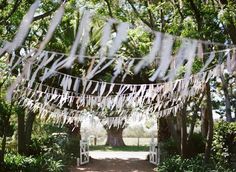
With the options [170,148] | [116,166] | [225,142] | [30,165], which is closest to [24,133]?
[116,166]

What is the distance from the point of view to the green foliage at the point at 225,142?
13445mm

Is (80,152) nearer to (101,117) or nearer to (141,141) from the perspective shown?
(101,117)

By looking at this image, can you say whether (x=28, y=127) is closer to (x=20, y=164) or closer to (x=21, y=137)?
(x=21, y=137)

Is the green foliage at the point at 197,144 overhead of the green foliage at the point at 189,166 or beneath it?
overhead

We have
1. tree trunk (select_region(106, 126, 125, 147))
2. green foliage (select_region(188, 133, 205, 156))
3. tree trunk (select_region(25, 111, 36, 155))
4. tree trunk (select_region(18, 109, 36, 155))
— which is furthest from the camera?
tree trunk (select_region(106, 126, 125, 147))

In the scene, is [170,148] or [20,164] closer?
[20,164]

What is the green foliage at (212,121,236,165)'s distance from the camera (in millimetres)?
13445

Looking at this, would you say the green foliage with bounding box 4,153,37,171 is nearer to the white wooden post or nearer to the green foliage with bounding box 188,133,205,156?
the white wooden post

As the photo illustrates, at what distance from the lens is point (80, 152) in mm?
17969

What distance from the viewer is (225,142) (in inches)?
536

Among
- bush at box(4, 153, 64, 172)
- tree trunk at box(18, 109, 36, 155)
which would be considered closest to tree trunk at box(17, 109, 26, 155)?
tree trunk at box(18, 109, 36, 155)

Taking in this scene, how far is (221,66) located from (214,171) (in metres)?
8.31

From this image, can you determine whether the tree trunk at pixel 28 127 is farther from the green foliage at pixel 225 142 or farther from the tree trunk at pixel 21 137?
the green foliage at pixel 225 142

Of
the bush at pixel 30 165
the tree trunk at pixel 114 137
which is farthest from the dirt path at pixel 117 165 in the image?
the tree trunk at pixel 114 137
